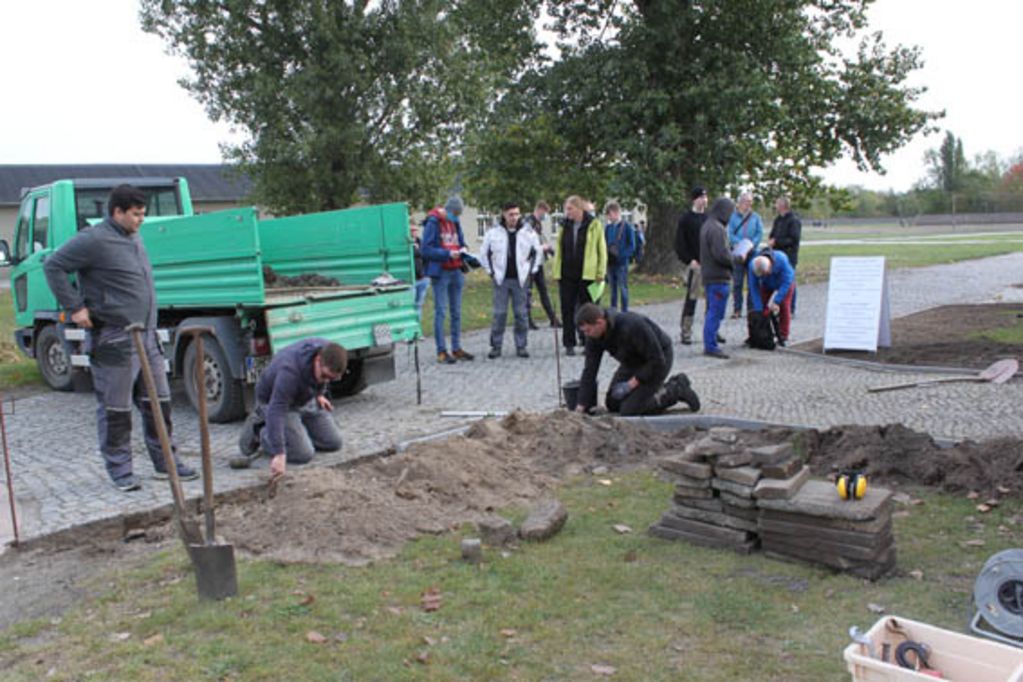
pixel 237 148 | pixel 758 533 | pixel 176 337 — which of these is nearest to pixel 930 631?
pixel 758 533

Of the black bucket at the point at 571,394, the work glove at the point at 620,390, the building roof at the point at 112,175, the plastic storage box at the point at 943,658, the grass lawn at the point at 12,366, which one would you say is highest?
the building roof at the point at 112,175

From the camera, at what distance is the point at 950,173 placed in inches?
3169

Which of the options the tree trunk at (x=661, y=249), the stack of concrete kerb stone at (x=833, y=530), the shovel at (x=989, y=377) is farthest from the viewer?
the tree trunk at (x=661, y=249)

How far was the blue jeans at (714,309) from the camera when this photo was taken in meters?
11.7

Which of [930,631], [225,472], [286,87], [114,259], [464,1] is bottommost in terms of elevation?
[225,472]

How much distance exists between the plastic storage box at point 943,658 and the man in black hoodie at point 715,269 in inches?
326

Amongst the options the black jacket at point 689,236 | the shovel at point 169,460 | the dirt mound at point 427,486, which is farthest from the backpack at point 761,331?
the shovel at point 169,460

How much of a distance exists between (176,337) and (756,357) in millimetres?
7098

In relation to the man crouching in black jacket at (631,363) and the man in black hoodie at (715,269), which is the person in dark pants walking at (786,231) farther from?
the man crouching in black jacket at (631,363)

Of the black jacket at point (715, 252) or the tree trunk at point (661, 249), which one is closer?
the black jacket at point (715, 252)

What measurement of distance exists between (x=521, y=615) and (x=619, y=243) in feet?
33.3

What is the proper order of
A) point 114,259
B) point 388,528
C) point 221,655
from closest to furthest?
point 221,655 → point 388,528 → point 114,259

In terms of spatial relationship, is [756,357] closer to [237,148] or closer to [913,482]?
[913,482]

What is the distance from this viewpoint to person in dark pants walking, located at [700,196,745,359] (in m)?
11.6
